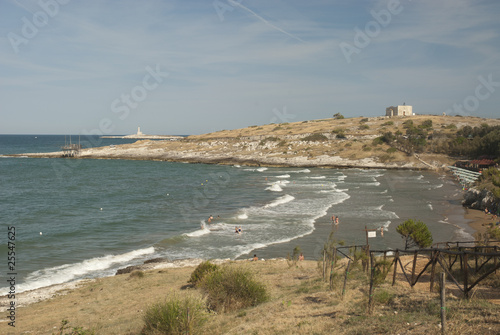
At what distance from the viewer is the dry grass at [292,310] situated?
8892 mm

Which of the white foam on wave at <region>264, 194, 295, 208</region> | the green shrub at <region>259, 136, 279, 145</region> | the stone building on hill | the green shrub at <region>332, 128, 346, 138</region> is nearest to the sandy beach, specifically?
the white foam on wave at <region>264, 194, 295, 208</region>

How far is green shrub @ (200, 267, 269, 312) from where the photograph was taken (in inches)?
501

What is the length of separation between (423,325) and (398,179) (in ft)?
193

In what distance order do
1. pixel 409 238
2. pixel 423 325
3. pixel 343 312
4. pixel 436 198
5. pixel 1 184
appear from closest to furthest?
pixel 423 325 < pixel 343 312 < pixel 409 238 < pixel 436 198 < pixel 1 184

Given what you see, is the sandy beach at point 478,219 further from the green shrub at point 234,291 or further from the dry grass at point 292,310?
the green shrub at point 234,291

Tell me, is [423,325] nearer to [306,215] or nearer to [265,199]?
[306,215]

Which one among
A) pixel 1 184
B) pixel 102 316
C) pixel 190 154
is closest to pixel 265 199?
pixel 102 316

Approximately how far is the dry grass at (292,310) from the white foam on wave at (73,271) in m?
2.49

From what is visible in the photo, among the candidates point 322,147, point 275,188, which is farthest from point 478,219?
point 322,147

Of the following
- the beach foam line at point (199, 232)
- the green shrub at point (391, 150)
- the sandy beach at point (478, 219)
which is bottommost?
the beach foam line at point (199, 232)

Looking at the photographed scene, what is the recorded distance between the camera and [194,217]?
36906 mm

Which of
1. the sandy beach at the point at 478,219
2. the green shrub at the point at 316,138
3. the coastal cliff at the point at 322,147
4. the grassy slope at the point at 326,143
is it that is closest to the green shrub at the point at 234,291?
the sandy beach at the point at 478,219

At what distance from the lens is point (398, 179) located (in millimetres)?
63719

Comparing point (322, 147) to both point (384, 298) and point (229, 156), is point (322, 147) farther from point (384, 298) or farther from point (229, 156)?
point (384, 298)
